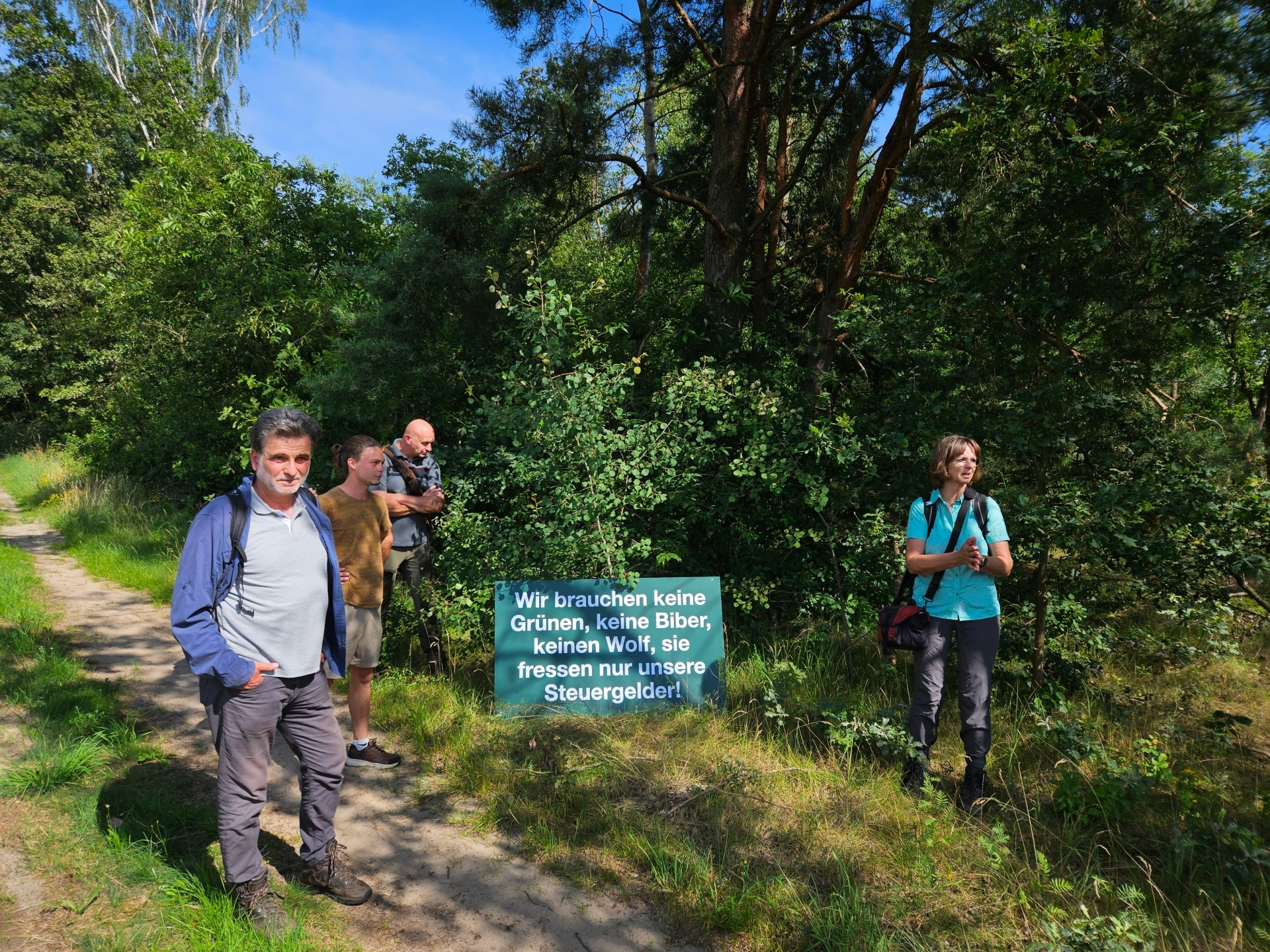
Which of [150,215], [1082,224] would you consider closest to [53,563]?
[150,215]

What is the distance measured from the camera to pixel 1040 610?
15.6ft

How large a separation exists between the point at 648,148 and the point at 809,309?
4.50 m

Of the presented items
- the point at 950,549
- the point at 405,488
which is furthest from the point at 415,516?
the point at 950,549

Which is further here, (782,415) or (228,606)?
(782,415)

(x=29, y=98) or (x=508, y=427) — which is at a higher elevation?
(x=29, y=98)

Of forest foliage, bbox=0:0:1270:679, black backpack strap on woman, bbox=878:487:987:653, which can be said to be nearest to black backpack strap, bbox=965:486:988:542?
black backpack strap on woman, bbox=878:487:987:653

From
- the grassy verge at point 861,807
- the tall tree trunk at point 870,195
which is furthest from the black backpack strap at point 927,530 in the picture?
the tall tree trunk at point 870,195

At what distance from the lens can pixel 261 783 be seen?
2.65 meters

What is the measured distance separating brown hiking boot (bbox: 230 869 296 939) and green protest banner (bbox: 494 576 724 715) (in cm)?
185

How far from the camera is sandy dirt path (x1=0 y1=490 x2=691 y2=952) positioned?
272 centimetres

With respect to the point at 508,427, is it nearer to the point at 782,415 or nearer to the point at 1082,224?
the point at 782,415

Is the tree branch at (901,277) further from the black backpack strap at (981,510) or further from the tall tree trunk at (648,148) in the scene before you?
the tall tree trunk at (648,148)

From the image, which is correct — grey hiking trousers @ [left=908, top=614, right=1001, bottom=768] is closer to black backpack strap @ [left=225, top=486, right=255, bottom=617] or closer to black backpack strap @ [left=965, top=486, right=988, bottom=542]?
black backpack strap @ [left=965, top=486, right=988, bottom=542]

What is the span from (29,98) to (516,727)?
3099cm
